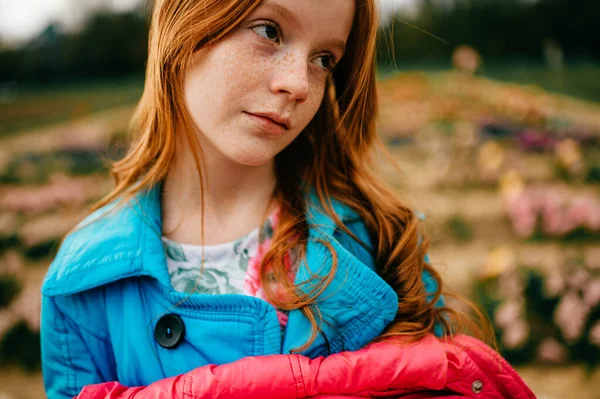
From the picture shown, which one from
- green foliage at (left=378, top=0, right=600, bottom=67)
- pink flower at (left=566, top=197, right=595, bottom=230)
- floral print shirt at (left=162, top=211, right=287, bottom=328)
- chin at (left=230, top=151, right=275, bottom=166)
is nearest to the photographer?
chin at (left=230, top=151, right=275, bottom=166)

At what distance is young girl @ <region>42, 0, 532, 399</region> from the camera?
3.28ft

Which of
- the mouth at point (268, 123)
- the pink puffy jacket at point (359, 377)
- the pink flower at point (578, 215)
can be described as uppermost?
the mouth at point (268, 123)

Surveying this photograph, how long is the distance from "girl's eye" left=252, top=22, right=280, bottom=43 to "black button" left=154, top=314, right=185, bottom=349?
64 cm

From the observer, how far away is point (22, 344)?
2.41 metres

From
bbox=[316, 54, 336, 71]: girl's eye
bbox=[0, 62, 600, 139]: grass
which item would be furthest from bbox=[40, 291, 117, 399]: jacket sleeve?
bbox=[0, 62, 600, 139]: grass

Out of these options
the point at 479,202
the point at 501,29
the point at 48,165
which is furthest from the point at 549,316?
the point at 48,165

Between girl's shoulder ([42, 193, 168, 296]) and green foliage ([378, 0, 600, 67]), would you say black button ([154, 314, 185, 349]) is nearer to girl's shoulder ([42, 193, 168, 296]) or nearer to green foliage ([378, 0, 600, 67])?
girl's shoulder ([42, 193, 168, 296])

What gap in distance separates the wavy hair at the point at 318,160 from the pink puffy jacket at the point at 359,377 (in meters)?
0.08

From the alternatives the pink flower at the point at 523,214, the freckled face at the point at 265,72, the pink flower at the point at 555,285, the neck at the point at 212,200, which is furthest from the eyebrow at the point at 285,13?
the pink flower at the point at 523,214

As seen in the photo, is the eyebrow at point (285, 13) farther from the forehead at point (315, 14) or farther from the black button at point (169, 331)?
the black button at point (169, 331)

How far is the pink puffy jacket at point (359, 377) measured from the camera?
0.94 m

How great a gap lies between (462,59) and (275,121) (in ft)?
10.4

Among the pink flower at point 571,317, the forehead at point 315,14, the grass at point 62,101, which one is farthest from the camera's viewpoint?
the grass at point 62,101

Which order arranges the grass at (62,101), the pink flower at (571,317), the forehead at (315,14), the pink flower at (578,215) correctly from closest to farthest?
the forehead at (315,14), the pink flower at (571,317), the pink flower at (578,215), the grass at (62,101)
